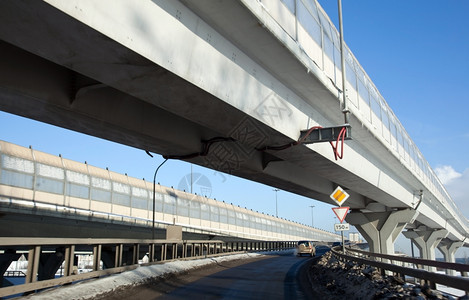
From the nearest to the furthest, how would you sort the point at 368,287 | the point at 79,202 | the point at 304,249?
the point at 368,287, the point at 79,202, the point at 304,249

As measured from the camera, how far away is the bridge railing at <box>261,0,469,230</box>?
34.8 feet

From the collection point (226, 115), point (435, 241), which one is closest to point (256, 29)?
point (226, 115)

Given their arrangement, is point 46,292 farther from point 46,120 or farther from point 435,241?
point 435,241

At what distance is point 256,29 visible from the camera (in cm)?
867

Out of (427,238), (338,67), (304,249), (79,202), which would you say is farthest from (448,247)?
(338,67)

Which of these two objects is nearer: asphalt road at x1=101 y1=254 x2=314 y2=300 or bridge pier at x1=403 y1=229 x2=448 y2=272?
asphalt road at x1=101 y1=254 x2=314 y2=300

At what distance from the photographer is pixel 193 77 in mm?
7637

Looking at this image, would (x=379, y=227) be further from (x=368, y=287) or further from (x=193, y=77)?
(x=193, y=77)

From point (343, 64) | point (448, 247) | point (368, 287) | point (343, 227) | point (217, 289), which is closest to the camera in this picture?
point (368, 287)

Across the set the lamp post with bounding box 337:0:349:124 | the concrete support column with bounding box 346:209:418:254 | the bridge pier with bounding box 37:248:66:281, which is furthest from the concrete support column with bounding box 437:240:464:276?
the lamp post with bounding box 337:0:349:124

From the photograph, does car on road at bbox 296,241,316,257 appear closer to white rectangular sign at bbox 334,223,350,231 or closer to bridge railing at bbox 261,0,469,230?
bridge railing at bbox 261,0,469,230

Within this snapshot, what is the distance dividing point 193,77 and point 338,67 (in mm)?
8102

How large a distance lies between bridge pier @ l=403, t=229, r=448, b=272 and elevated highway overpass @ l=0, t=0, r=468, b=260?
175ft

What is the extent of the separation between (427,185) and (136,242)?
81.0 feet
